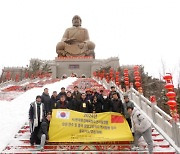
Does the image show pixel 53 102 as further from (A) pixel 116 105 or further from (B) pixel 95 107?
(A) pixel 116 105

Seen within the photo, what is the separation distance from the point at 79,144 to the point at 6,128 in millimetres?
2368

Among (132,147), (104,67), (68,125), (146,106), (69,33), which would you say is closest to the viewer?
(132,147)

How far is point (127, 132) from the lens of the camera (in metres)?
6.19

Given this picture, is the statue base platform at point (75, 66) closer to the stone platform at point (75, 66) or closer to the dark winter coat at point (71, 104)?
the stone platform at point (75, 66)

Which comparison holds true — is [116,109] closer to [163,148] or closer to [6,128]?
[163,148]

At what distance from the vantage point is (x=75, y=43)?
3434 cm

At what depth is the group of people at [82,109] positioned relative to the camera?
5660 mm

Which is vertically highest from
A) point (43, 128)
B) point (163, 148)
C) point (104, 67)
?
point (104, 67)

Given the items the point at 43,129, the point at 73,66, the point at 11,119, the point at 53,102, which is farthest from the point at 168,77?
the point at 73,66

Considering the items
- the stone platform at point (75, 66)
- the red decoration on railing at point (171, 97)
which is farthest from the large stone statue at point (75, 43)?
the red decoration on railing at point (171, 97)

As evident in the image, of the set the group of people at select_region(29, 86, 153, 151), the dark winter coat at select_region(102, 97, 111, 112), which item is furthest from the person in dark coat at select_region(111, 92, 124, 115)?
the dark winter coat at select_region(102, 97, 111, 112)

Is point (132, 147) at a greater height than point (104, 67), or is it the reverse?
point (104, 67)

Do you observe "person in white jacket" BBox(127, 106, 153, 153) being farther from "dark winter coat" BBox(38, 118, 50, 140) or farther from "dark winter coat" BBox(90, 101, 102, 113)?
"dark winter coat" BBox(38, 118, 50, 140)

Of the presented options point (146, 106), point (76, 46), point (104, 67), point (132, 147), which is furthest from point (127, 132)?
point (76, 46)
